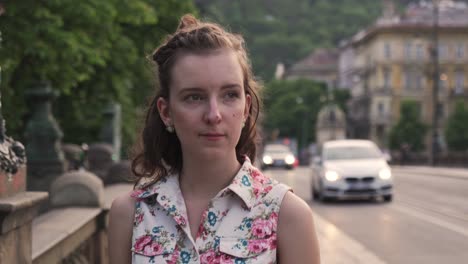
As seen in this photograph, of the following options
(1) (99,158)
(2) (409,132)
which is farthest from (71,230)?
(2) (409,132)

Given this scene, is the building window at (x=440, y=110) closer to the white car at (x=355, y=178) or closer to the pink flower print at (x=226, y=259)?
the white car at (x=355, y=178)

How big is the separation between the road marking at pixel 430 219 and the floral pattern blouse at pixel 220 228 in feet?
38.5

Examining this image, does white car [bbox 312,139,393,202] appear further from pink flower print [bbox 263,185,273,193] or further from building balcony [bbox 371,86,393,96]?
building balcony [bbox 371,86,393,96]

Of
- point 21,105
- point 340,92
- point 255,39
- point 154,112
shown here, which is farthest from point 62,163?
point 255,39

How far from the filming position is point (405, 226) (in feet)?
52.0

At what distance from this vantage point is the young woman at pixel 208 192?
2.90 meters

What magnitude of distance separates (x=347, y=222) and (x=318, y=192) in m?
6.22

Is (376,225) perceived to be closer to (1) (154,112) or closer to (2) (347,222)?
(2) (347,222)

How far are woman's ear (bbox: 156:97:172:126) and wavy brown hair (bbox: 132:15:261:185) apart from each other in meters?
0.02

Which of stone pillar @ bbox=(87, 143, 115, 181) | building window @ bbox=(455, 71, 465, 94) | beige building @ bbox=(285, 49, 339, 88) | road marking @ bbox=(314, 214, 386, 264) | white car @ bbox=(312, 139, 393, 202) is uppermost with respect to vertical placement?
beige building @ bbox=(285, 49, 339, 88)

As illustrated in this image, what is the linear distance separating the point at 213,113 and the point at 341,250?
31.4ft

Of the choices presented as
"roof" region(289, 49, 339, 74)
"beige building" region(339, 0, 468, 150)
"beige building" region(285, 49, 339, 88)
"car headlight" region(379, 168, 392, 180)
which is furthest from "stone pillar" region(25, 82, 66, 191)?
"roof" region(289, 49, 339, 74)

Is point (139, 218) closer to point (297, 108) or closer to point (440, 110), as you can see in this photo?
point (440, 110)

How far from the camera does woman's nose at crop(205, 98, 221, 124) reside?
294 cm
